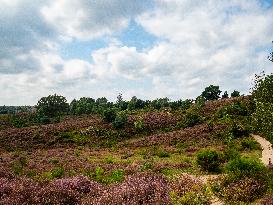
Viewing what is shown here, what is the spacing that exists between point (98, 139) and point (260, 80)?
31.9 m

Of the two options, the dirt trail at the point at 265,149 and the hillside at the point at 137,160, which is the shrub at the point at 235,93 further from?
the dirt trail at the point at 265,149

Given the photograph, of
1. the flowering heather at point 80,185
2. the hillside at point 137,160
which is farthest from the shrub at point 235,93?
the flowering heather at point 80,185

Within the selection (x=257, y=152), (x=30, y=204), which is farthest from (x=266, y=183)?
(x=257, y=152)

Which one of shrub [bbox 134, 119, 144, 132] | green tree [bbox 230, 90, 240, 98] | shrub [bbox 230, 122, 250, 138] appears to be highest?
green tree [bbox 230, 90, 240, 98]

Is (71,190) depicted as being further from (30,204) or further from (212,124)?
(212,124)

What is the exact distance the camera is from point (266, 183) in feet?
53.1

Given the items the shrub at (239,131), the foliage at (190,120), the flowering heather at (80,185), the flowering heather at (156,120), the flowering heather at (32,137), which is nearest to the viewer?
the flowering heather at (80,185)

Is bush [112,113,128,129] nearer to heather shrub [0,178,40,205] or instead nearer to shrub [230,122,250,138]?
shrub [230,122,250,138]

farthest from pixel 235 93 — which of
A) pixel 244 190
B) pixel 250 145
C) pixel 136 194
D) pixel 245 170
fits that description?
pixel 136 194

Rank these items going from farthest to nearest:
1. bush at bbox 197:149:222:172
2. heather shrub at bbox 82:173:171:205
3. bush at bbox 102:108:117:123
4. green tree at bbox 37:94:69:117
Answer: green tree at bbox 37:94:69:117, bush at bbox 102:108:117:123, bush at bbox 197:149:222:172, heather shrub at bbox 82:173:171:205

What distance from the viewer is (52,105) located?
4299 inches

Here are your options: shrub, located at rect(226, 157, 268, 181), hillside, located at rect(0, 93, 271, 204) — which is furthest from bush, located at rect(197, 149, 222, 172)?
shrub, located at rect(226, 157, 268, 181)

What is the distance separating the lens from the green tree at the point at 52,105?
106631 millimetres

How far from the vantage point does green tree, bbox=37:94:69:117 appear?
107m
